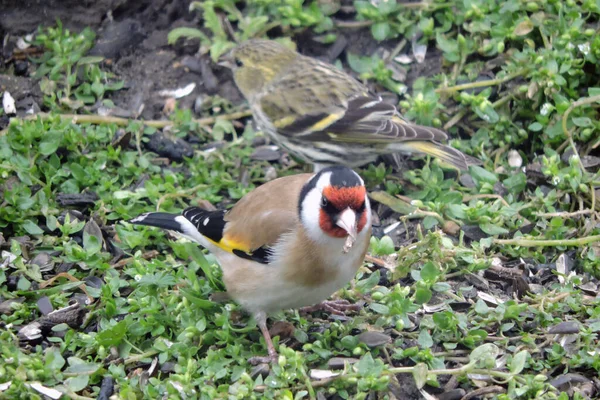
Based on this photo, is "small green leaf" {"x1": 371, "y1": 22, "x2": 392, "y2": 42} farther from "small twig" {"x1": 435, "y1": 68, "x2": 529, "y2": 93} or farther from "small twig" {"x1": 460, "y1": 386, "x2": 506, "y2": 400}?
"small twig" {"x1": 460, "y1": 386, "x2": 506, "y2": 400}

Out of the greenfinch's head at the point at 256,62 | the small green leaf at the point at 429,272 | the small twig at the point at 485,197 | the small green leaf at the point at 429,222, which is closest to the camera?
the small green leaf at the point at 429,272

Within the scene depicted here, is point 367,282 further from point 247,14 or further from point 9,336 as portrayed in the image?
point 247,14

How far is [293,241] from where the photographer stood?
12.3 feet

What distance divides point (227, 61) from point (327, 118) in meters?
1.08

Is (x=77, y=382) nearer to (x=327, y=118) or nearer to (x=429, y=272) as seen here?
(x=429, y=272)

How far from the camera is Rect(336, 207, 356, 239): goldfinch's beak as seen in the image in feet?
11.4

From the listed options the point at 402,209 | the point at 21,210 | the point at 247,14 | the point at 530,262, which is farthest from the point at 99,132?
the point at 530,262

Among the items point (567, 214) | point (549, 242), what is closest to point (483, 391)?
point (549, 242)

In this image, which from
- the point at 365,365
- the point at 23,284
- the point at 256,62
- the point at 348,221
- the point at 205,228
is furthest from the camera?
the point at 256,62

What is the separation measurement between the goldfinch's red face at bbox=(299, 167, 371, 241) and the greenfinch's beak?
260 centimetres

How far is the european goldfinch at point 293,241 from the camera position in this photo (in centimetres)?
358

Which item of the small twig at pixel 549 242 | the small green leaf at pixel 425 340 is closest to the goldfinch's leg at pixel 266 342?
the small green leaf at pixel 425 340

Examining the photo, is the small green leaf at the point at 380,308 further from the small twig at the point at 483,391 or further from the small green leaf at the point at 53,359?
the small green leaf at the point at 53,359

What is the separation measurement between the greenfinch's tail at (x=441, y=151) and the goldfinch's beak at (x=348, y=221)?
176 cm
